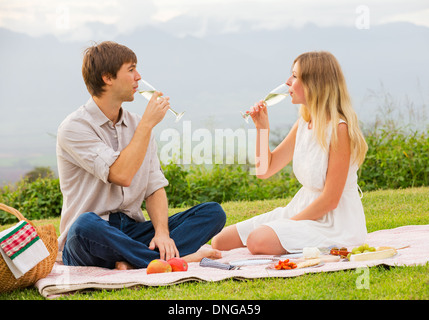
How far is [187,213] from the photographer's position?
353 centimetres

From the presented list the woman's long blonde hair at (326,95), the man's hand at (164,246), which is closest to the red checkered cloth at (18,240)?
the man's hand at (164,246)

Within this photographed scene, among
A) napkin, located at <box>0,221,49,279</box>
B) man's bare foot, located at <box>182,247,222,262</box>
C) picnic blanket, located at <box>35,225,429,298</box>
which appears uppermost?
napkin, located at <box>0,221,49,279</box>

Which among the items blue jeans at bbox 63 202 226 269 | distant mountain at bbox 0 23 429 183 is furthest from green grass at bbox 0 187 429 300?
distant mountain at bbox 0 23 429 183

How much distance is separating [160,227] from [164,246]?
138 millimetres

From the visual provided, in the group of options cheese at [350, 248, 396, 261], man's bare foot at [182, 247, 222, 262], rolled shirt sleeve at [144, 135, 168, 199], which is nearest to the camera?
cheese at [350, 248, 396, 261]

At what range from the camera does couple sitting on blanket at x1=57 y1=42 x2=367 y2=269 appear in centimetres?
313

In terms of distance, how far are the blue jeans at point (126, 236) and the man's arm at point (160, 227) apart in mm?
48

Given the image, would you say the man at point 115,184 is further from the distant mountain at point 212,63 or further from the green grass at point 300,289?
the distant mountain at point 212,63

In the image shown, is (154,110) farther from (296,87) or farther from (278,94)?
(296,87)

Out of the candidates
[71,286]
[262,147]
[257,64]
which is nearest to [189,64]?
[257,64]

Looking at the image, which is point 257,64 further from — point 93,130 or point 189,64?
point 93,130

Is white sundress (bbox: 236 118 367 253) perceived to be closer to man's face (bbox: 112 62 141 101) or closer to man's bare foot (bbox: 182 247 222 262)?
man's bare foot (bbox: 182 247 222 262)

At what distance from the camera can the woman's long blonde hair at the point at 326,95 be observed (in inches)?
137
